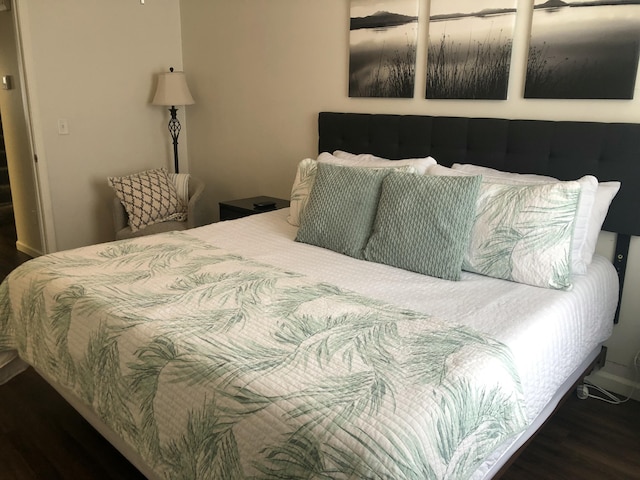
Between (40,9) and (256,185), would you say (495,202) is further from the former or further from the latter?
(40,9)

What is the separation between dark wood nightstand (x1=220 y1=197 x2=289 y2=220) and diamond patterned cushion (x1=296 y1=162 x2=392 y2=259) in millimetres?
944

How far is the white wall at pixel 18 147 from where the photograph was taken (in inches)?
147

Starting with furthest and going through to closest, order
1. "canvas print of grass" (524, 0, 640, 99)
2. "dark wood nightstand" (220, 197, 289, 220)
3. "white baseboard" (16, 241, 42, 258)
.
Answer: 1. "white baseboard" (16, 241, 42, 258)
2. "dark wood nightstand" (220, 197, 289, 220)
3. "canvas print of grass" (524, 0, 640, 99)

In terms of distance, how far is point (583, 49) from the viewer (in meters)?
2.27

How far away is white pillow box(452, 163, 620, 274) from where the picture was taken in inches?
79.8

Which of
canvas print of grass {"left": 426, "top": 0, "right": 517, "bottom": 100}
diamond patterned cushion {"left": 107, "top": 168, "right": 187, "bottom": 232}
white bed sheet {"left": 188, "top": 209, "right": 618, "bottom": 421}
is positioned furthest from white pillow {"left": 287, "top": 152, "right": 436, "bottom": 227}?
diamond patterned cushion {"left": 107, "top": 168, "right": 187, "bottom": 232}

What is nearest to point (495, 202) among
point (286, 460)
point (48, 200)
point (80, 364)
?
point (286, 460)

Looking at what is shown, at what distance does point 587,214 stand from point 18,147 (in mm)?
4123

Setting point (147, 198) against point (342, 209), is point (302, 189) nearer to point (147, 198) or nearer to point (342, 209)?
point (342, 209)

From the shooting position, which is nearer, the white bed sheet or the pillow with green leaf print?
the white bed sheet

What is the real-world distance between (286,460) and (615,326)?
6.45 ft

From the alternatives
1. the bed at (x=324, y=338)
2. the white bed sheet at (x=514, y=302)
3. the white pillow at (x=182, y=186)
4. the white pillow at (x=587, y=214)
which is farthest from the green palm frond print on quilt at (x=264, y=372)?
the white pillow at (x=182, y=186)

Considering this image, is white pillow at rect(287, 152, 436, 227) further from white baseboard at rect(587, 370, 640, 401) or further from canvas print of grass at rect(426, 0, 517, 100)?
white baseboard at rect(587, 370, 640, 401)

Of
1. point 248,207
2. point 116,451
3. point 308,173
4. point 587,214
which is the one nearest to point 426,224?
point 587,214
